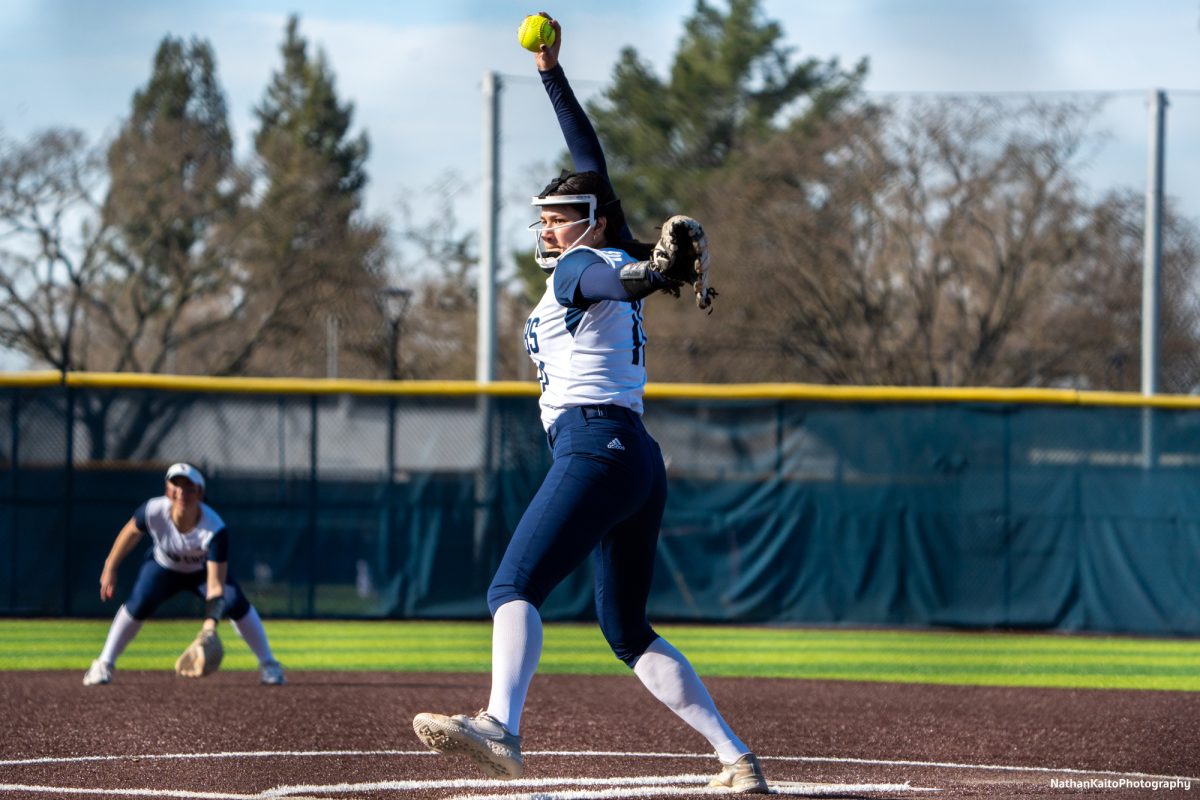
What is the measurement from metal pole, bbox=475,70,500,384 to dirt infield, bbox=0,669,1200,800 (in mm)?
8793

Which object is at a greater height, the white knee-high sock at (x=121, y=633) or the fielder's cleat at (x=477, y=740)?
the fielder's cleat at (x=477, y=740)

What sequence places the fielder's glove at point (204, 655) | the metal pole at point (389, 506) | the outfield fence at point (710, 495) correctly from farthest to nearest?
the metal pole at point (389, 506) < the outfield fence at point (710, 495) < the fielder's glove at point (204, 655)

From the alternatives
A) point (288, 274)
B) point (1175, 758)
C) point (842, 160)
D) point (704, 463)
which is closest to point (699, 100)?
point (842, 160)

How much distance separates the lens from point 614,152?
36281 mm

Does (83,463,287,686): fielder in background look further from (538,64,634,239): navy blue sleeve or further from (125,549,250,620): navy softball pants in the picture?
(538,64,634,239): navy blue sleeve

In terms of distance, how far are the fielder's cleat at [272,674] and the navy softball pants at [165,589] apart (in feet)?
1.10

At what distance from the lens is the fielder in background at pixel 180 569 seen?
915cm

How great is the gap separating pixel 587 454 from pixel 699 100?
32.4 metres

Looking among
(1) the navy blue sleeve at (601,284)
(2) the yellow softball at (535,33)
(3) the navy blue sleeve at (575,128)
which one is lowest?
(1) the navy blue sleeve at (601,284)

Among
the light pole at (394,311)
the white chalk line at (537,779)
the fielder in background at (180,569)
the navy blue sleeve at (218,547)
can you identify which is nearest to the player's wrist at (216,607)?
the fielder in background at (180,569)

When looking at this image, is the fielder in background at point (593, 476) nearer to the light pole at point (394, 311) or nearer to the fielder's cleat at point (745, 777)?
the fielder's cleat at point (745, 777)

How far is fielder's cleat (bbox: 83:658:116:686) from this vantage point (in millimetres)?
9021

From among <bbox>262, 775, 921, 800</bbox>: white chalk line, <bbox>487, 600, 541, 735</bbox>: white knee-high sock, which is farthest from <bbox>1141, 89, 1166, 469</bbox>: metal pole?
<bbox>487, 600, 541, 735</bbox>: white knee-high sock

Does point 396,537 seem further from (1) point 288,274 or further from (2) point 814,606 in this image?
(1) point 288,274
